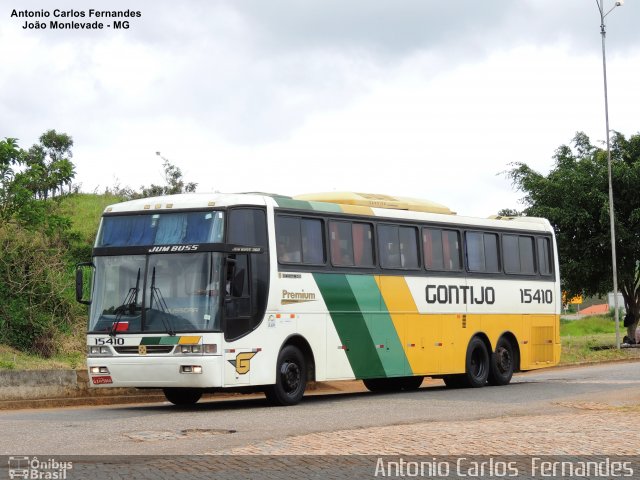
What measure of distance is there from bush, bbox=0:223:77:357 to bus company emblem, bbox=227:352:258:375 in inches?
375

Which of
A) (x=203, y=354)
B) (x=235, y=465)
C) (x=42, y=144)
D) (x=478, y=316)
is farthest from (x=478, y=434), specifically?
(x=42, y=144)

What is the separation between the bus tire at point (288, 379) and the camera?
18688mm

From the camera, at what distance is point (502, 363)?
25.0 metres

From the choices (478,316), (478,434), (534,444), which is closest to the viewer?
(534,444)

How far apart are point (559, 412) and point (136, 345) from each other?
6.43 metres

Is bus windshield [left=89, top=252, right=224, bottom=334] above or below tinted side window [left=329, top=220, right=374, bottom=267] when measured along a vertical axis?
below

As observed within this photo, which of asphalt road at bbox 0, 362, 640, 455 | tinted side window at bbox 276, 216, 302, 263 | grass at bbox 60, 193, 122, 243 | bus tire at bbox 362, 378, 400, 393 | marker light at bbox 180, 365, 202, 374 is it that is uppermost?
grass at bbox 60, 193, 122, 243

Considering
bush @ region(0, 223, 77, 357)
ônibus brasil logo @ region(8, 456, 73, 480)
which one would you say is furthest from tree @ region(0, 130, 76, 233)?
ônibus brasil logo @ region(8, 456, 73, 480)

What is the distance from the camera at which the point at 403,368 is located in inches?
865

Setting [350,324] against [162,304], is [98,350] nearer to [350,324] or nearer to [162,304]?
[162,304]

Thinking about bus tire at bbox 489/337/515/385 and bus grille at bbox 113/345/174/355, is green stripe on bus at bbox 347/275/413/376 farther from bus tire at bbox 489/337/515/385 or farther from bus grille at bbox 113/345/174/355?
bus grille at bbox 113/345/174/355

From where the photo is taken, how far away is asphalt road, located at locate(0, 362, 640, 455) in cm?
1283

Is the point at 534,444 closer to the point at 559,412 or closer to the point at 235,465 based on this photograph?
the point at 235,465

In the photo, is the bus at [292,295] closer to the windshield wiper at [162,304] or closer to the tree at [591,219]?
the windshield wiper at [162,304]
